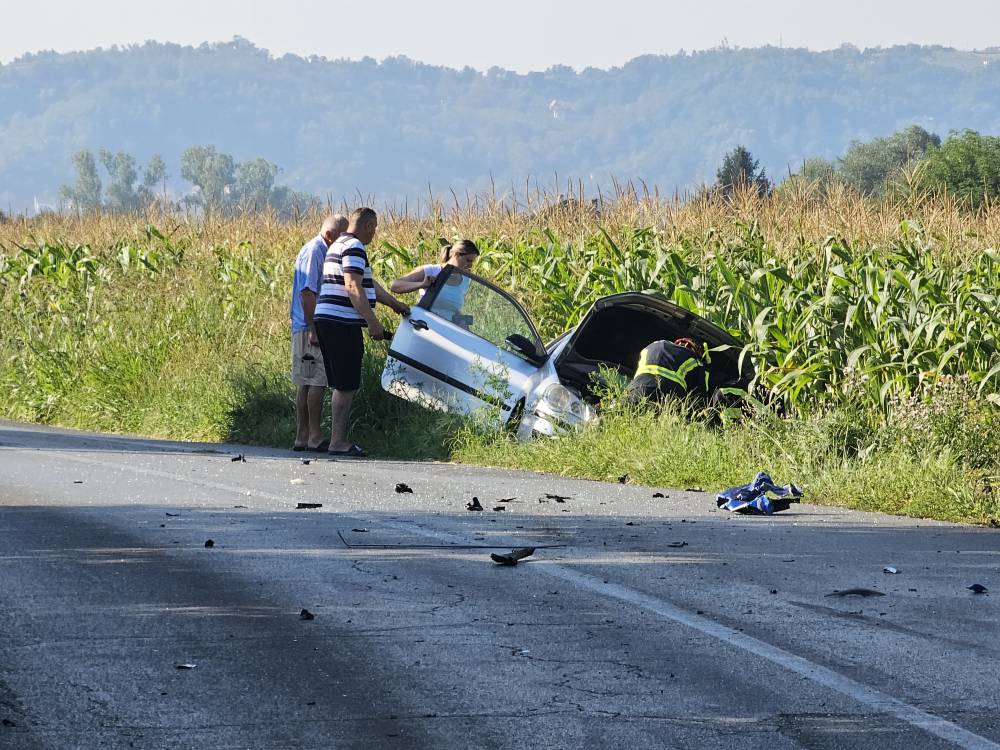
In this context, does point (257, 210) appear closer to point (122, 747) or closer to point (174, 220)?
point (174, 220)

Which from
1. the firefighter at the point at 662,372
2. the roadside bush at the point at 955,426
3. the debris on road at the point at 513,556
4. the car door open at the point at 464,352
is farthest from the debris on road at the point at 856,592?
the car door open at the point at 464,352

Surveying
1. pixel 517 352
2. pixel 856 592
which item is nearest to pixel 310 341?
pixel 517 352

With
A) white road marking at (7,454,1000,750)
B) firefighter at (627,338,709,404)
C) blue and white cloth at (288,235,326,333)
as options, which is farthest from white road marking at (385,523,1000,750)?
blue and white cloth at (288,235,326,333)

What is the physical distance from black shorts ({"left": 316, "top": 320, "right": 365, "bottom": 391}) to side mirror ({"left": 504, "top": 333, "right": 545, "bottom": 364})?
1.52m

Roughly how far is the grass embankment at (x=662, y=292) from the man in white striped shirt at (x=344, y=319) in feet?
2.57

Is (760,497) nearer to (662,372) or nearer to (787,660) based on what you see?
(662,372)

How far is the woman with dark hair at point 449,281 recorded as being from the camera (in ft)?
48.2

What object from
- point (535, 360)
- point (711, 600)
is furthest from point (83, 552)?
point (535, 360)

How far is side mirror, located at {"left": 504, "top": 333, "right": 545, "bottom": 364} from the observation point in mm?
13484

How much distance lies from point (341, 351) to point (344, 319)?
11.4 inches

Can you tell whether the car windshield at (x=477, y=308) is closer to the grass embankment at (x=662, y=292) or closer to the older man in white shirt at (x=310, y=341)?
the grass embankment at (x=662, y=292)

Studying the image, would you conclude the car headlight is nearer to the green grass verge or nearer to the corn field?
the green grass verge

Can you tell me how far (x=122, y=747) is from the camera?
4.73 metres

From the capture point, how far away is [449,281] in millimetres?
14742
